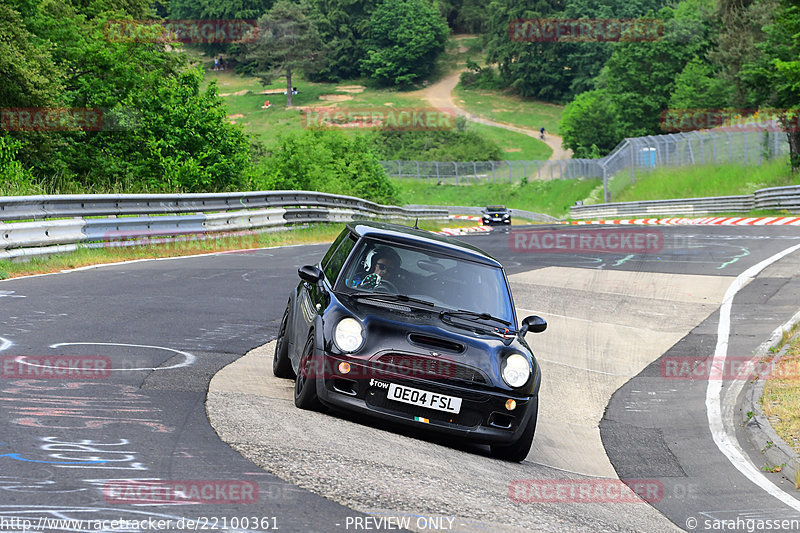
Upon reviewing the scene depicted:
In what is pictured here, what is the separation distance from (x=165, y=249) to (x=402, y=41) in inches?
5747

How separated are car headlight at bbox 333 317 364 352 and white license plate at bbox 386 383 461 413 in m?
0.40

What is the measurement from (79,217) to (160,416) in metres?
11.7

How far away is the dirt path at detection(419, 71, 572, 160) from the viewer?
120m

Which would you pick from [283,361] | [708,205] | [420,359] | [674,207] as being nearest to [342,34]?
[674,207]

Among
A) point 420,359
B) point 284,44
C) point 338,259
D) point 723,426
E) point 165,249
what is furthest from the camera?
point 284,44

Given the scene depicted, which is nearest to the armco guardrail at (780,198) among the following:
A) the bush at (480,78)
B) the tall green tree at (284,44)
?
the tall green tree at (284,44)

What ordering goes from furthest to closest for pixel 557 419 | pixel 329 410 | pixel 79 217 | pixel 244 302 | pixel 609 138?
pixel 609 138 < pixel 79 217 < pixel 244 302 < pixel 557 419 < pixel 329 410

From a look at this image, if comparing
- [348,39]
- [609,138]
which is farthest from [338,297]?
[348,39]

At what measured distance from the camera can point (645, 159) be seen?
2424 inches

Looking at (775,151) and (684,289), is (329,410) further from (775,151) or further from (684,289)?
(775,151)

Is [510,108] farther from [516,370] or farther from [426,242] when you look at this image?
[516,370]

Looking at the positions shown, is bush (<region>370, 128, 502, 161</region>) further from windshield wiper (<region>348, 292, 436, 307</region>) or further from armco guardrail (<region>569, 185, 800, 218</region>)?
windshield wiper (<region>348, 292, 436, 307</region>)

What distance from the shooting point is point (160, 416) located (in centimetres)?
674

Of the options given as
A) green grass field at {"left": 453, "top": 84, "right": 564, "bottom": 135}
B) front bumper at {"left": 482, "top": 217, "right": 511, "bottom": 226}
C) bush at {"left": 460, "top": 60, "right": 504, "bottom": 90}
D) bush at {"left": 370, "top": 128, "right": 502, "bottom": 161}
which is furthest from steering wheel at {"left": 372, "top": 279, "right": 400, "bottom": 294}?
bush at {"left": 460, "top": 60, "right": 504, "bottom": 90}
